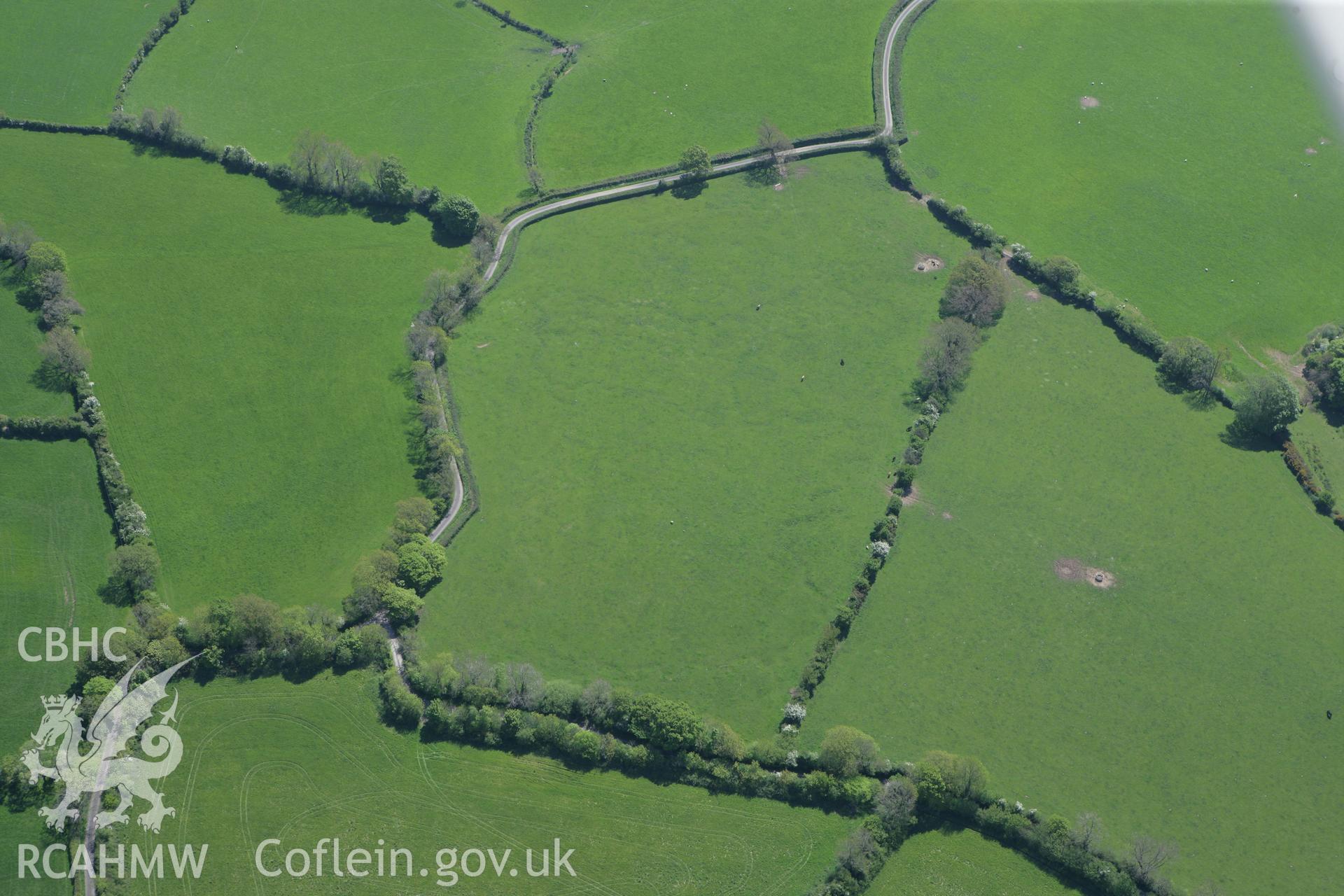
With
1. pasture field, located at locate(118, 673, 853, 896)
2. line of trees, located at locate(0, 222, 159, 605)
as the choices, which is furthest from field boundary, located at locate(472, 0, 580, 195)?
pasture field, located at locate(118, 673, 853, 896)

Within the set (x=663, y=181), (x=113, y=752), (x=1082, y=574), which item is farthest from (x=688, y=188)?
(x=113, y=752)

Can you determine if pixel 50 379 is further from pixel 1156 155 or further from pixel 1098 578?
pixel 1156 155

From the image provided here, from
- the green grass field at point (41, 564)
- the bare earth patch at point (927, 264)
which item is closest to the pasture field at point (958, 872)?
the bare earth patch at point (927, 264)

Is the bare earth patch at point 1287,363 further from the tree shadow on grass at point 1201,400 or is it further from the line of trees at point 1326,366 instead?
the tree shadow on grass at point 1201,400

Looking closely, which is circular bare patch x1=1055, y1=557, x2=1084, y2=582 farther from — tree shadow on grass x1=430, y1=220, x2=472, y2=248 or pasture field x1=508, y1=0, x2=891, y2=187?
tree shadow on grass x1=430, y1=220, x2=472, y2=248

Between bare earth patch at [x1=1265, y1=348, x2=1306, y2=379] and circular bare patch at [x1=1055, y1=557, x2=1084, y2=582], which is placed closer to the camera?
circular bare patch at [x1=1055, y1=557, x2=1084, y2=582]
